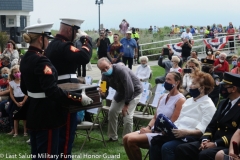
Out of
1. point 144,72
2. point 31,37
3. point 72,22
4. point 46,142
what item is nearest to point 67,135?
point 46,142

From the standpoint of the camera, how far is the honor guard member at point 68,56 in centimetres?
547

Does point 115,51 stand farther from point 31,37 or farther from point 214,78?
point 31,37

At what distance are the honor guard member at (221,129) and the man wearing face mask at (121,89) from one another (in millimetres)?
2460

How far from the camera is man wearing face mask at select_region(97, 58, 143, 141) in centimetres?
792

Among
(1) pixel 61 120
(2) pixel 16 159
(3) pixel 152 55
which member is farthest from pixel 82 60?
(3) pixel 152 55

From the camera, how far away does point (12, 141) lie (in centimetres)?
870

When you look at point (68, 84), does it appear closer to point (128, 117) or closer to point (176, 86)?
point (176, 86)

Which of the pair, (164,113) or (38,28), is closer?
(38,28)

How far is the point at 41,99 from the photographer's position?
5.11 meters

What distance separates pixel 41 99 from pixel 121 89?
10.4 ft

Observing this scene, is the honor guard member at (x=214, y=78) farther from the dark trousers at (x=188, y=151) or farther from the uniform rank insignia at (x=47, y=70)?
the uniform rank insignia at (x=47, y=70)

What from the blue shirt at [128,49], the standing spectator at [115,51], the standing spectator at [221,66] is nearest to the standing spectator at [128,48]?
the blue shirt at [128,49]

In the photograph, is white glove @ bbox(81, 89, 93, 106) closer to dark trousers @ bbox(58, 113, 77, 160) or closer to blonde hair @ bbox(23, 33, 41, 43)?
dark trousers @ bbox(58, 113, 77, 160)

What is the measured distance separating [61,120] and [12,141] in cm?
Result: 373
